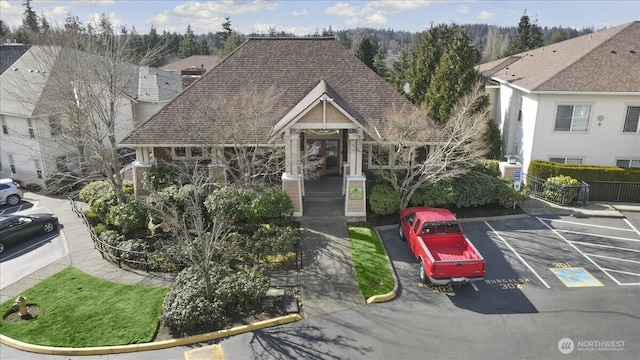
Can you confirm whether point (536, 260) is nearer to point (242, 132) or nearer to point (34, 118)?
point (242, 132)

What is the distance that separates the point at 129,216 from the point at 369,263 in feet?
34.9

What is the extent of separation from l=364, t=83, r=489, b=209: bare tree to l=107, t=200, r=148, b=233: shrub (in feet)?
36.2

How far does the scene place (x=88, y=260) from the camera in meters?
18.0

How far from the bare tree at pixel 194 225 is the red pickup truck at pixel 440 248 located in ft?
22.9

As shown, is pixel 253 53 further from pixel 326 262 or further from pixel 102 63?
pixel 326 262

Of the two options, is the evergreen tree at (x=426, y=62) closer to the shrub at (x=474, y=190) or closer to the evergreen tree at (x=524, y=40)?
A: the shrub at (x=474, y=190)

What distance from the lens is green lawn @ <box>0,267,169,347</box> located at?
13.0m

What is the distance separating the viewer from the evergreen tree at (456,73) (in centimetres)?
2723

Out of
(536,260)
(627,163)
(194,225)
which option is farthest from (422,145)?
(627,163)

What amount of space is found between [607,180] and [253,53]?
20262mm

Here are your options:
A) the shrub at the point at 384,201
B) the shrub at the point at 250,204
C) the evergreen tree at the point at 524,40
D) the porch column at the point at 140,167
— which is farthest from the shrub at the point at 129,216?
the evergreen tree at the point at 524,40

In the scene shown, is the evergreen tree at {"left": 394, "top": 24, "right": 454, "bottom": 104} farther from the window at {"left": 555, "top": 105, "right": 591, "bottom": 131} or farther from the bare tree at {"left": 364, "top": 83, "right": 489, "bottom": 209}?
the bare tree at {"left": 364, "top": 83, "right": 489, "bottom": 209}

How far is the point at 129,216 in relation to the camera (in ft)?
63.2

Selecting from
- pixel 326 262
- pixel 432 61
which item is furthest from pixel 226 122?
pixel 432 61
